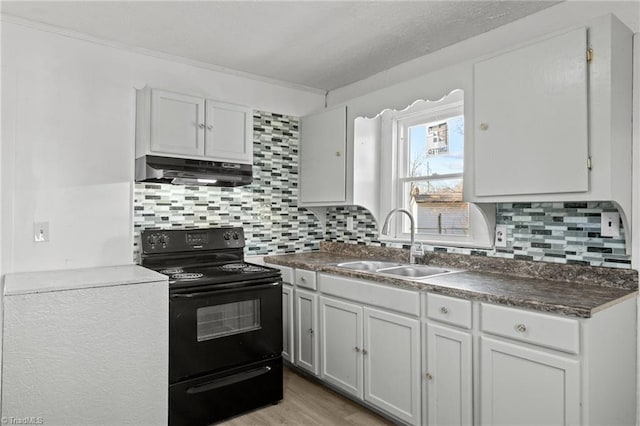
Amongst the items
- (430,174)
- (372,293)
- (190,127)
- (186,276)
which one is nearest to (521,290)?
(372,293)

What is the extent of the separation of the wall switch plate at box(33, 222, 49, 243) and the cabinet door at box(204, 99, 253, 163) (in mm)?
1048

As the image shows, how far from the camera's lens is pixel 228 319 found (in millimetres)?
2484

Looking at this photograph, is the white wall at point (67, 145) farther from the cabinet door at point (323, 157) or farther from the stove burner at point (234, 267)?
the cabinet door at point (323, 157)

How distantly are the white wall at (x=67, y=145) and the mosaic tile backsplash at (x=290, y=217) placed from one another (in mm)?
197

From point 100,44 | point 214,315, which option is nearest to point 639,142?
point 214,315

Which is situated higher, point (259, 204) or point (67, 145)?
point (67, 145)

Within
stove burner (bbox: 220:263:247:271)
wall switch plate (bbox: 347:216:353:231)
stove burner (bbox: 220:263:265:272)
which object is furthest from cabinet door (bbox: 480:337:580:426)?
wall switch plate (bbox: 347:216:353:231)

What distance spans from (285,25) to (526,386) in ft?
7.38

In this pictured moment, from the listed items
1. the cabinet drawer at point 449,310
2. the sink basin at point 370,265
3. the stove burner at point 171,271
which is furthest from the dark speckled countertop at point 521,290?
the stove burner at point 171,271

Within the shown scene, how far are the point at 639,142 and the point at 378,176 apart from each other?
172 centimetres

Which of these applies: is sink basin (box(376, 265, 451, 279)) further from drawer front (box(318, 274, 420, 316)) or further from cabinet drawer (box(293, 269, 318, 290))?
cabinet drawer (box(293, 269, 318, 290))

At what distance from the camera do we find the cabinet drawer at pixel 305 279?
2.81 m

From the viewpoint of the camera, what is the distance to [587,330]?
60.3 inches

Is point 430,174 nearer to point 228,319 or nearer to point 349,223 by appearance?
point 349,223
